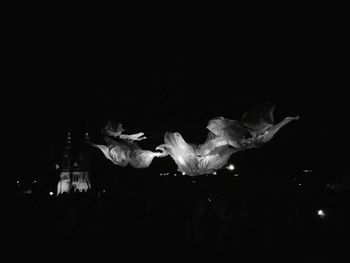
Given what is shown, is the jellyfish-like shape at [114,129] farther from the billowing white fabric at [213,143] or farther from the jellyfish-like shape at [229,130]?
the jellyfish-like shape at [229,130]

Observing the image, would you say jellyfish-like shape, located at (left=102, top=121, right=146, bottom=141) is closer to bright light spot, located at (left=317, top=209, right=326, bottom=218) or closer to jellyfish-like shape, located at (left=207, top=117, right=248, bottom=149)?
jellyfish-like shape, located at (left=207, top=117, right=248, bottom=149)

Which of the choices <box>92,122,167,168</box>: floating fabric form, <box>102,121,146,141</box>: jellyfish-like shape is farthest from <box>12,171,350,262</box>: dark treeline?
<box>102,121,146,141</box>: jellyfish-like shape

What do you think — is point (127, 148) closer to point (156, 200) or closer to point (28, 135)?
A: point (156, 200)

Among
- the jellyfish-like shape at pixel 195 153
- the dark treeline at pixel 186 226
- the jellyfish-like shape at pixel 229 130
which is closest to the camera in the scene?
the dark treeline at pixel 186 226

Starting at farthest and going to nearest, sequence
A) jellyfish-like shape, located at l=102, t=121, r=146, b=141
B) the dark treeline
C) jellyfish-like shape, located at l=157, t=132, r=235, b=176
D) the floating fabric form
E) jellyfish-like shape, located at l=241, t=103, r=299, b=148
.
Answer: the floating fabric form
jellyfish-like shape, located at l=102, t=121, r=146, b=141
jellyfish-like shape, located at l=157, t=132, r=235, b=176
jellyfish-like shape, located at l=241, t=103, r=299, b=148
the dark treeline

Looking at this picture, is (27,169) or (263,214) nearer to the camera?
(263,214)

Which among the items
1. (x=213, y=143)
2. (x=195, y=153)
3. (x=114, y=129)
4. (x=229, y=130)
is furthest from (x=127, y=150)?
(x=229, y=130)

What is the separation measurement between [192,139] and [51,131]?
552 cm

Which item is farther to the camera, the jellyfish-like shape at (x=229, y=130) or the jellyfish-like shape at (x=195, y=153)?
the jellyfish-like shape at (x=195, y=153)

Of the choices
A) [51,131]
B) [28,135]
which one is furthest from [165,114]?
[28,135]

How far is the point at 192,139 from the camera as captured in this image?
9508 millimetres

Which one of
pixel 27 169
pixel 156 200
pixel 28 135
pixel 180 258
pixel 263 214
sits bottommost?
pixel 180 258

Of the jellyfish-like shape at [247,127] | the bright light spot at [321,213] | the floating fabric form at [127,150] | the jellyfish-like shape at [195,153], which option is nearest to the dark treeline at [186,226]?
the bright light spot at [321,213]

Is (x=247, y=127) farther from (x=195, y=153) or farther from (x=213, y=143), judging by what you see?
(x=195, y=153)
